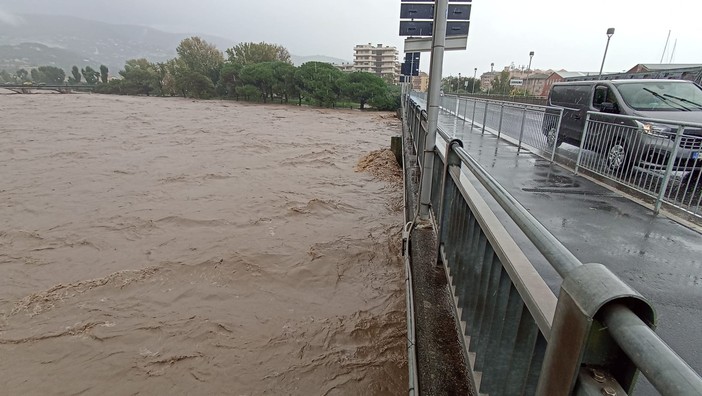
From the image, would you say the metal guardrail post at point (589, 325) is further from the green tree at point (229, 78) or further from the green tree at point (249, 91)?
the green tree at point (229, 78)

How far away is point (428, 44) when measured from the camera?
461 centimetres

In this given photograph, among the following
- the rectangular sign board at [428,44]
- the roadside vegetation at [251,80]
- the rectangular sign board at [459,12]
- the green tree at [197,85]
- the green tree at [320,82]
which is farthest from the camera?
the green tree at [197,85]

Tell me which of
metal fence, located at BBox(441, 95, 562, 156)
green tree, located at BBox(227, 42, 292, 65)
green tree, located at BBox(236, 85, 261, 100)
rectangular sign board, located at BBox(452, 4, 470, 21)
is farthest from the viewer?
green tree, located at BBox(227, 42, 292, 65)

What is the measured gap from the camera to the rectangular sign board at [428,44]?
14.5 ft

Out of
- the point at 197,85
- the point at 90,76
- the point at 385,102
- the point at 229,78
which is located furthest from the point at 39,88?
the point at 385,102

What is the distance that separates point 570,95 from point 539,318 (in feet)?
33.4

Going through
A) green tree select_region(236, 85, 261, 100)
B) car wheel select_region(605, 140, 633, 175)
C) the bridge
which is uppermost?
car wheel select_region(605, 140, 633, 175)

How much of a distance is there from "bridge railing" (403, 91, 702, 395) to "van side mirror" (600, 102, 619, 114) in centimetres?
685

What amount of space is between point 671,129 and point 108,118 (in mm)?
30763

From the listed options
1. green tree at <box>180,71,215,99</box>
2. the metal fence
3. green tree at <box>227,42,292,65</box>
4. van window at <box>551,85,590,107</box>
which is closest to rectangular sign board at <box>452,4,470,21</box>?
the metal fence

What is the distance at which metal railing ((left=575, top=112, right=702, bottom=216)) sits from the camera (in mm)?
5168

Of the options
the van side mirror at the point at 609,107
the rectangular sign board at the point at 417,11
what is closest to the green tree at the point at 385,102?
the van side mirror at the point at 609,107

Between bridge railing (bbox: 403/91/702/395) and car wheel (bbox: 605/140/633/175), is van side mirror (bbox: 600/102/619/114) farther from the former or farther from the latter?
bridge railing (bbox: 403/91/702/395)

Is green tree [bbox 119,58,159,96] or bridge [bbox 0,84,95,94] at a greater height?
green tree [bbox 119,58,159,96]
